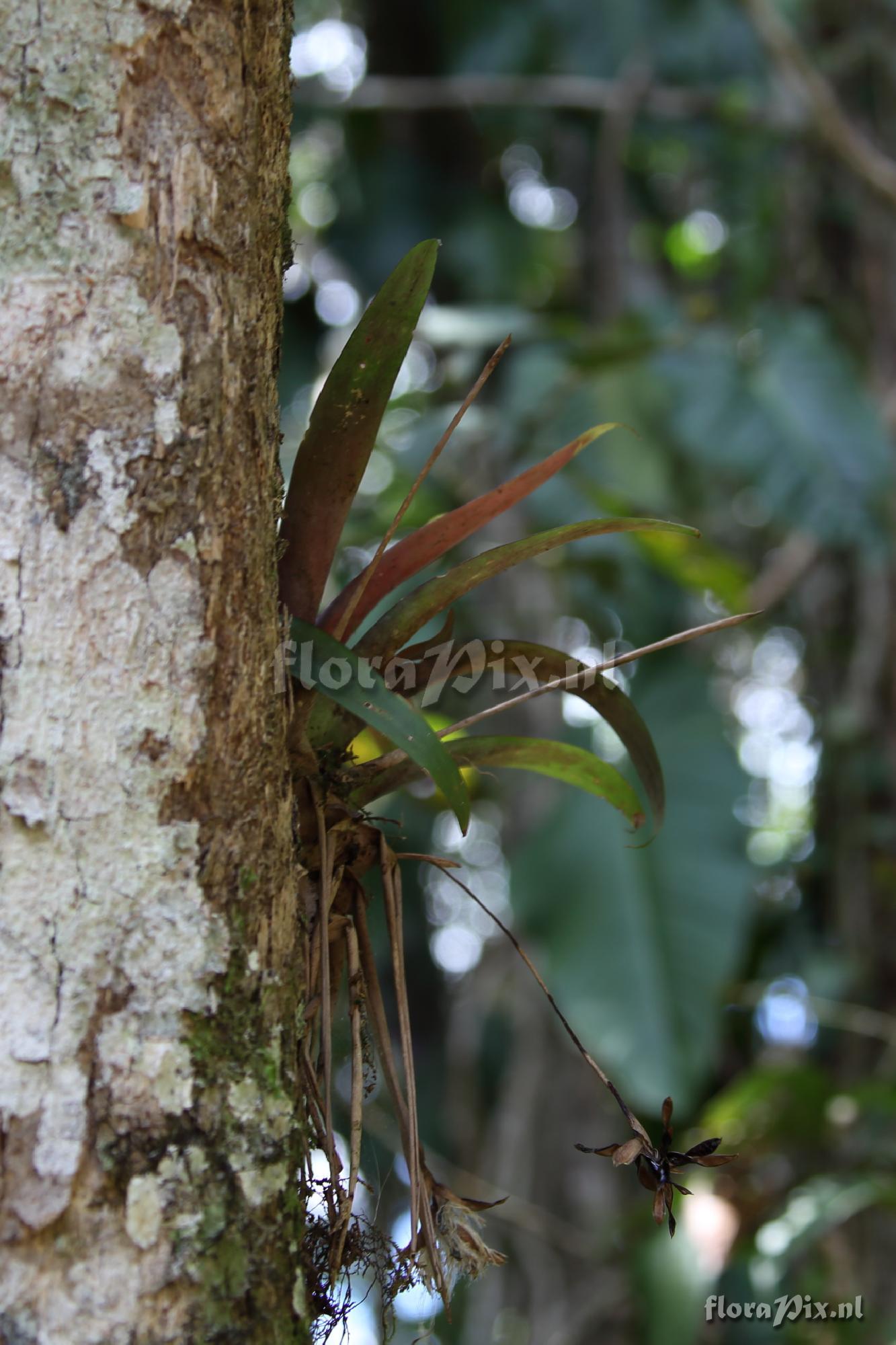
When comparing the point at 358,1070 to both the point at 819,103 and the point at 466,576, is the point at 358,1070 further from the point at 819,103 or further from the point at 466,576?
the point at 819,103

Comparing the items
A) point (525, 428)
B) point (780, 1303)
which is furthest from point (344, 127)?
point (780, 1303)

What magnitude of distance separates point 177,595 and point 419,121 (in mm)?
4007

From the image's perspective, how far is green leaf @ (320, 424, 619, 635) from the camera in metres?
0.75

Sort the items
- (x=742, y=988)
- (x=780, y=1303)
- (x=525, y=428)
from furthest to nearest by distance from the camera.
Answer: (x=742, y=988)
(x=525, y=428)
(x=780, y=1303)

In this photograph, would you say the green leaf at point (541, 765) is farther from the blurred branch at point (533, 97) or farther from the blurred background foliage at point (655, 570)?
the blurred branch at point (533, 97)

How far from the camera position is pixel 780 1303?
206cm

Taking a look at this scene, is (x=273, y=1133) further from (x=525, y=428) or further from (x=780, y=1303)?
(x=525, y=428)

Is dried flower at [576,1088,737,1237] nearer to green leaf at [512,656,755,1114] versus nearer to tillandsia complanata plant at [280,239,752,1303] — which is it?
tillandsia complanata plant at [280,239,752,1303]

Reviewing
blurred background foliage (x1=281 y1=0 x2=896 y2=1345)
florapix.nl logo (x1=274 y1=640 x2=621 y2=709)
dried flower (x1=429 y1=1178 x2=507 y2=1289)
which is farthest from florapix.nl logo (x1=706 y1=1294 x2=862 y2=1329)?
florapix.nl logo (x1=274 y1=640 x2=621 y2=709)

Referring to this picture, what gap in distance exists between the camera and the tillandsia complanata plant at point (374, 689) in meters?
0.66

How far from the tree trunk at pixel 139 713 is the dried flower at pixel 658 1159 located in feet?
0.67

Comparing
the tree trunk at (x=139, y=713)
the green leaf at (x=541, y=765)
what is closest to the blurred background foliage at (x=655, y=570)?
the green leaf at (x=541, y=765)

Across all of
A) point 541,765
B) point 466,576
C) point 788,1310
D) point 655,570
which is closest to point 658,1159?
point 541,765

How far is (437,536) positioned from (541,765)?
0.59 feet
